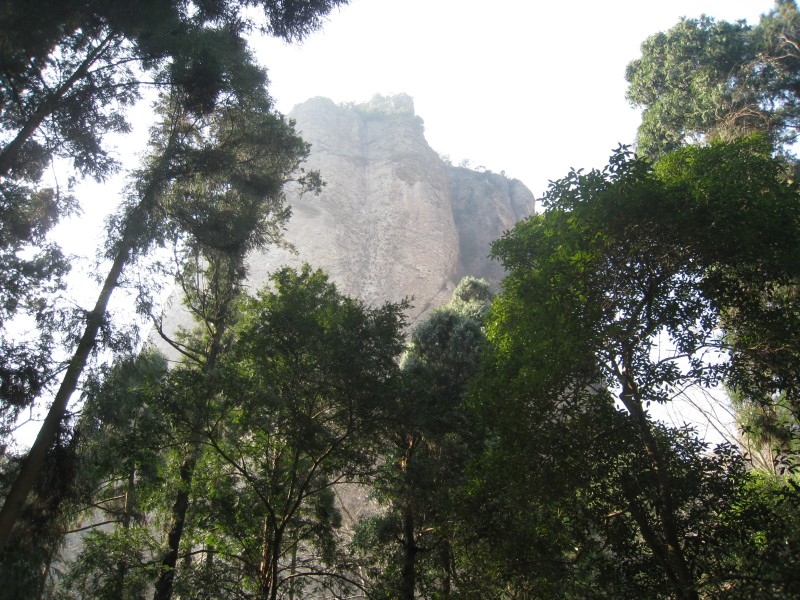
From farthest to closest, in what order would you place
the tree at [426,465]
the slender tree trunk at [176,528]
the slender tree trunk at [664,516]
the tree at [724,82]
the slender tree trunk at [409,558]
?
the tree at [724,82] < the slender tree trunk at [409,558] < the tree at [426,465] < the slender tree trunk at [176,528] < the slender tree trunk at [664,516]

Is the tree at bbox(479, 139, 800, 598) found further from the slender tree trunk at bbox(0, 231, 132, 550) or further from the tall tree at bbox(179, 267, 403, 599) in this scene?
the slender tree trunk at bbox(0, 231, 132, 550)

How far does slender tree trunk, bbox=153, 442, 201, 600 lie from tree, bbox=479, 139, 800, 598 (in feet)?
19.3

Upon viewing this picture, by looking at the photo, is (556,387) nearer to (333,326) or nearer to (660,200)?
(660,200)

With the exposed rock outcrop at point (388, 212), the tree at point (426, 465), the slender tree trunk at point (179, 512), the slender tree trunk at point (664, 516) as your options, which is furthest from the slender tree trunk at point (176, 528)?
the exposed rock outcrop at point (388, 212)

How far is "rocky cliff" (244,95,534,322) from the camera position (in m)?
37.8

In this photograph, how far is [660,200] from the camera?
6.14 meters

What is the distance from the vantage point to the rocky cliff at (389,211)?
37.8m

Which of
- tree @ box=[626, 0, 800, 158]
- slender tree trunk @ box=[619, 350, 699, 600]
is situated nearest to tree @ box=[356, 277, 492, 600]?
slender tree trunk @ box=[619, 350, 699, 600]

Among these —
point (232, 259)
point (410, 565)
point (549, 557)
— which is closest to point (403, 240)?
point (232, 259)

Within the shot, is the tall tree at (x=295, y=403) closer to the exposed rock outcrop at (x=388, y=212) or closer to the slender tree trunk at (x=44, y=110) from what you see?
the slender tree trunk at (x=44, y=110)

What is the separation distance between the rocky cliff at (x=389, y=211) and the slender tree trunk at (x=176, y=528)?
2286 centimetres

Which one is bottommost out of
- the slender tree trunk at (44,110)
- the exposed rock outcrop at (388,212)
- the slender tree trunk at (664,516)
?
the slender tree trunk at (664,516)

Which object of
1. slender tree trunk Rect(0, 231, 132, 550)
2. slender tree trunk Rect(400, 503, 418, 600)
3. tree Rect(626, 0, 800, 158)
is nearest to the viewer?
slender tree trunk Rect(0, 231, 132, 550)

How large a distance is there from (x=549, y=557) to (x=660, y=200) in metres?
4.59
